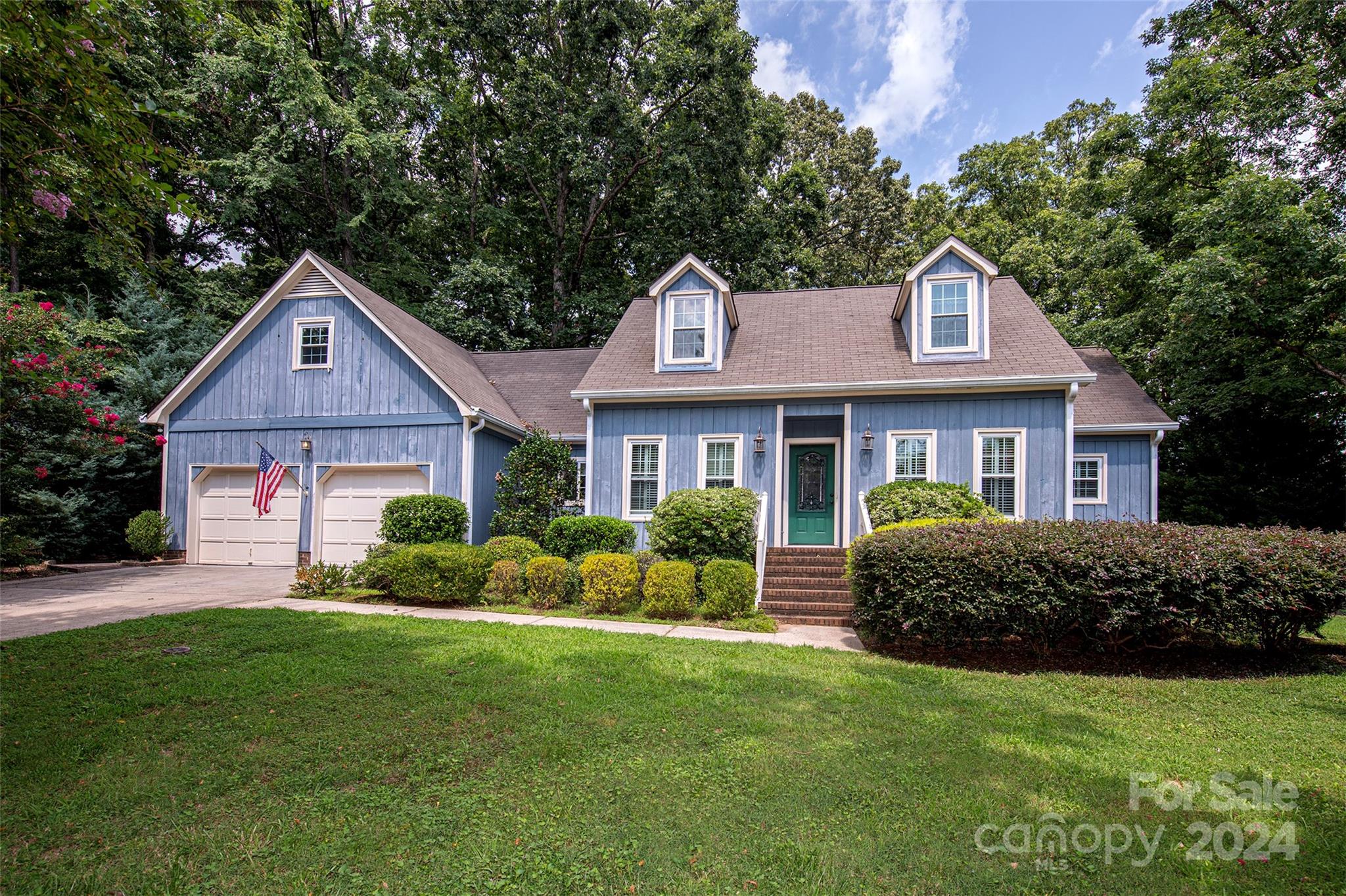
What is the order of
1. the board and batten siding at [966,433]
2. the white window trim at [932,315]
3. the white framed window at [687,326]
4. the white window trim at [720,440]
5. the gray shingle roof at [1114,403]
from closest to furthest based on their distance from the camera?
the board and batten siding at [966,433], the white window trim at [932,315], the white window trim at [720,440], the gray shingle roof at [1114,403], the white framed window at [687,326]

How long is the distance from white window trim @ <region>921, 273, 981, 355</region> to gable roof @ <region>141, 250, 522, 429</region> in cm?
908

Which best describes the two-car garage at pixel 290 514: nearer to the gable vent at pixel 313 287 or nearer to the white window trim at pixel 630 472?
the gable vent at pixel 313 287

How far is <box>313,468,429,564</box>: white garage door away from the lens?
527 inches

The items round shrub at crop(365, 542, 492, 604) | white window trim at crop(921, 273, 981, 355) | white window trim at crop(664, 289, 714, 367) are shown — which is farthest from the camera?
white window trim at crop(664, 289, 714, 367)

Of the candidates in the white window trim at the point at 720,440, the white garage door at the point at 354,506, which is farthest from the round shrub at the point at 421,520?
the white window trim at the point at 720,440

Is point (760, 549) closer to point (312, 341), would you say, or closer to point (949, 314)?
point (949, 314)

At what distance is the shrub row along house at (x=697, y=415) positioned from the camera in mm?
11555

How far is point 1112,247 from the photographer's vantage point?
1536 centimetres

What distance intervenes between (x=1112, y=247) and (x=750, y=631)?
14265 mm

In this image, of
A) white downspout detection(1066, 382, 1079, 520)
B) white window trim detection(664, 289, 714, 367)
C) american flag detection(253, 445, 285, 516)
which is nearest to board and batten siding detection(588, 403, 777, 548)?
white window trim detection(664, 289, 714, 367)

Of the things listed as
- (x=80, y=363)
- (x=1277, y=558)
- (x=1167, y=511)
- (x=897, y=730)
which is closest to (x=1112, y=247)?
(x=1167, y=511)

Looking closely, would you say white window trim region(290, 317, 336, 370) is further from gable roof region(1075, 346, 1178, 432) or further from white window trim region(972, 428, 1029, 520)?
gable roof region(1075, 346, 1178, 432)

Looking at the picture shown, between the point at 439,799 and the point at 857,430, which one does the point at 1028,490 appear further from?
the point at 439,799

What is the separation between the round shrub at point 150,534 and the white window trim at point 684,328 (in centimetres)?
1165
